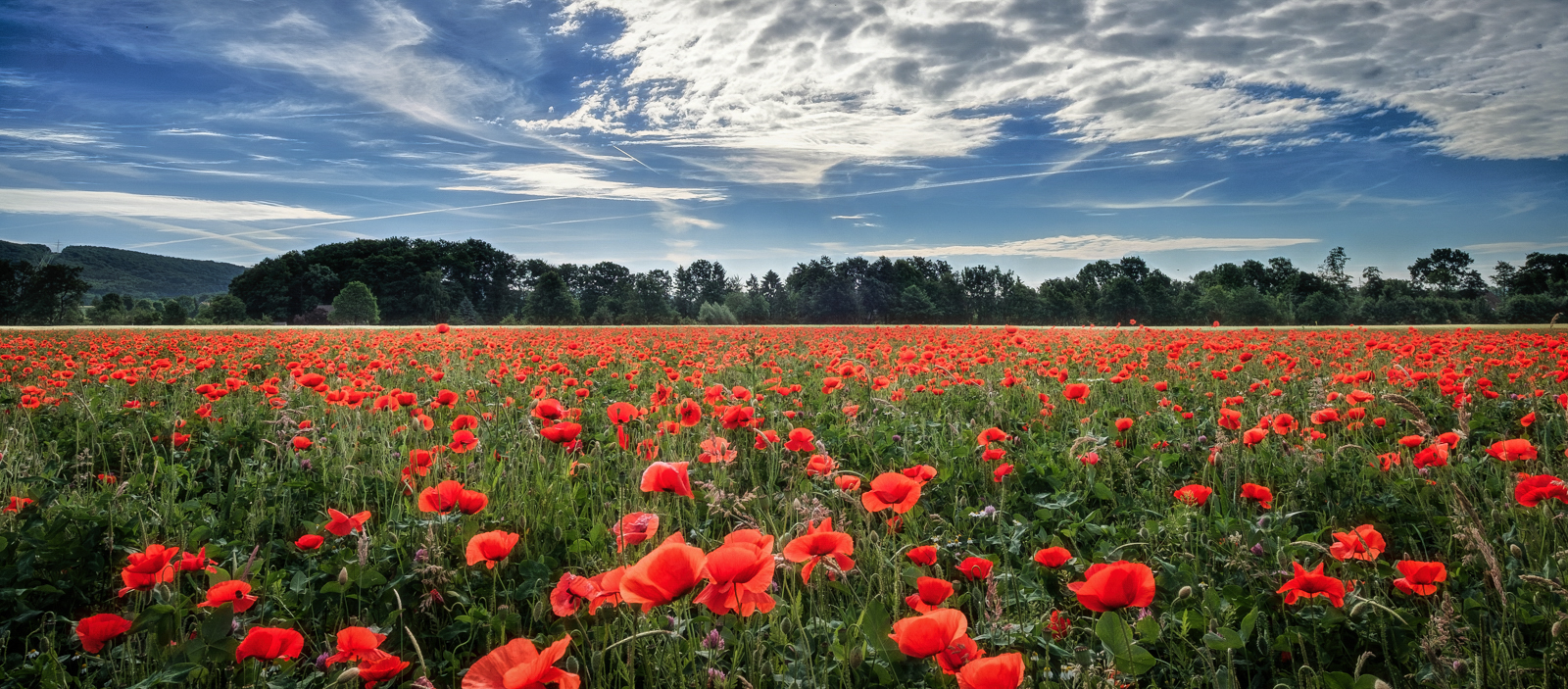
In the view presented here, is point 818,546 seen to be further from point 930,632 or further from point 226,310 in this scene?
point 226,310

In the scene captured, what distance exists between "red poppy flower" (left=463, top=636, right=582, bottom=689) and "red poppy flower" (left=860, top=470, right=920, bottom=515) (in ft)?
2.97

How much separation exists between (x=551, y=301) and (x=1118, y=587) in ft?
271

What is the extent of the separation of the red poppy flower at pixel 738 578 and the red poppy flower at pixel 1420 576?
175 cm

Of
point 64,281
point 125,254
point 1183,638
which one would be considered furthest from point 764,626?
point 125,254

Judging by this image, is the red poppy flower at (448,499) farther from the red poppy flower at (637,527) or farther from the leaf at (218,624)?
the red poppy flower at (637,527)

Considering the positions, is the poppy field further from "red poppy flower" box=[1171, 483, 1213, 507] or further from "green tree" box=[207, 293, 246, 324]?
"green tree" box=[207, 293, 246, 324]

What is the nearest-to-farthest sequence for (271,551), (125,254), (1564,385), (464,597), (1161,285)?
1. (464,597)
2. (271,551)
3. (1564,385)
4. (1161,285)
5. (125,254)

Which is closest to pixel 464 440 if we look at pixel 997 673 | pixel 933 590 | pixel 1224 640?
pixel 933 590

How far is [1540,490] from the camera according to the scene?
217cm

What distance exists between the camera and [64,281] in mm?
61688

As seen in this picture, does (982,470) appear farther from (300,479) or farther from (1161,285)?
(1161,285)

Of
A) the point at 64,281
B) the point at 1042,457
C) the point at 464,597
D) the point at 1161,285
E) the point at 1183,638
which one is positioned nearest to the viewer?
the point at 1183,638

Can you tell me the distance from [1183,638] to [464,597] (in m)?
2.19

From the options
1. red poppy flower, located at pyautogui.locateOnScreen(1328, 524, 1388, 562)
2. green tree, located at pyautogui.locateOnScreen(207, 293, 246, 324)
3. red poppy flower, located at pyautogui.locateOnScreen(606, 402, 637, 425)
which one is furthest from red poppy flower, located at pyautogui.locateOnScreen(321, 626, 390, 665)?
green tree, located at pyautogui.locateOnScreen(207, 293, 246, 324)
